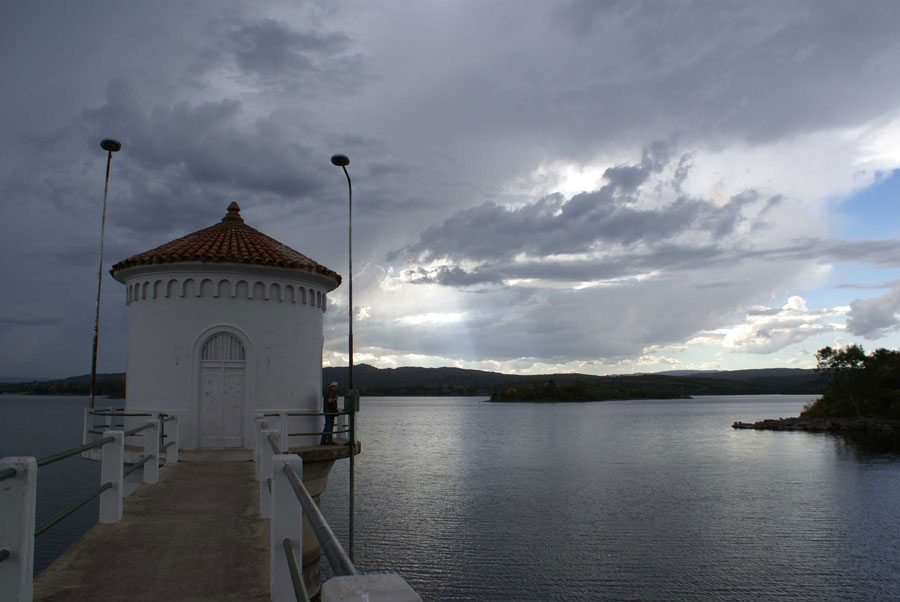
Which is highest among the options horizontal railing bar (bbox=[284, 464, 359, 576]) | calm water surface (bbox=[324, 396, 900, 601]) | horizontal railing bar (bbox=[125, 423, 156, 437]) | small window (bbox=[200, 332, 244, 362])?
small window (bbox=[200, 332, 244, 362])

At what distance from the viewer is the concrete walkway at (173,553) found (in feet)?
18.2

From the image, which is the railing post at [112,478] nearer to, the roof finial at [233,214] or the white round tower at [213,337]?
the white round tower at [213,337]

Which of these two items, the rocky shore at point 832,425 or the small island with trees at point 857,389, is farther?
the small island with trees at point 857,389

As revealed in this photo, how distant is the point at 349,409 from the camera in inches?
557

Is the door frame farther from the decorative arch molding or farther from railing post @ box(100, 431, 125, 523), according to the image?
railing post @ box(100, 431, 125, 523)

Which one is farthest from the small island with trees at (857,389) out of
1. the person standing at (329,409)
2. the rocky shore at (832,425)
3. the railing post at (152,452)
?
the railing post at (152,452)

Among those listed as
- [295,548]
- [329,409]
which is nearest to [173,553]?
[295,548]

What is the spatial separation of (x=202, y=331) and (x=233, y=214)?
4684 millimetres

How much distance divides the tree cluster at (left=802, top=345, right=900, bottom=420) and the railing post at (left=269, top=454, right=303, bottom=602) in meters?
89.4

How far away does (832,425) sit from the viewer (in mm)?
76562

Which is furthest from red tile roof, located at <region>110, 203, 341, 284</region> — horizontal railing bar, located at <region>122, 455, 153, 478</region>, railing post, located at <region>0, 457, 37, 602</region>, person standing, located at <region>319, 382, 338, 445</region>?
railing post, located at <region>0, 457, 37, 602</region>

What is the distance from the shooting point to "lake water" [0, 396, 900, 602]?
743 inches

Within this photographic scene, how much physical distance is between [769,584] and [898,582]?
445cm

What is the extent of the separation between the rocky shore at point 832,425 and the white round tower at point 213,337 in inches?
3041
